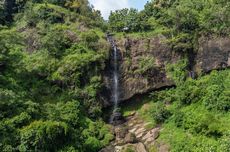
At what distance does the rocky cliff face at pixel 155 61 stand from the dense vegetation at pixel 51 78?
275 cm

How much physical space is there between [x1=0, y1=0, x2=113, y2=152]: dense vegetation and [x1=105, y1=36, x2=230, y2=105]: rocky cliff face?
2.75 m

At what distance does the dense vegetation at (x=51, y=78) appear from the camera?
27519 mm

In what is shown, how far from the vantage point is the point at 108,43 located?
38.7 meters

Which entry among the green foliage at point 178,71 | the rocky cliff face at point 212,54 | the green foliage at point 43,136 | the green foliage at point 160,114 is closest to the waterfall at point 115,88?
the green foliage at point 160,114

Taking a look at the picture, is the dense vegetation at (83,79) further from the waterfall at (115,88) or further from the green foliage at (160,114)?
the waterfall at (115,88)

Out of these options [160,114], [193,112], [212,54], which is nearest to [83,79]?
[160,114]

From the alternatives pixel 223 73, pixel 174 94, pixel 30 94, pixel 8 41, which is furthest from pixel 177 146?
pixel 8 41

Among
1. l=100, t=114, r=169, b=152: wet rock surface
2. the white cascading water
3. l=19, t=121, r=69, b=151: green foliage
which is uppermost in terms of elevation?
the white cascading water

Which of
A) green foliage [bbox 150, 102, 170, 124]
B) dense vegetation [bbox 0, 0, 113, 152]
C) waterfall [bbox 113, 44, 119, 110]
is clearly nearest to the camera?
dense vegetation [bbox 0, 0, 113, 152]

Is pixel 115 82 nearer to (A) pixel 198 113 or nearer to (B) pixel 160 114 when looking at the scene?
(B) pixel 160 114

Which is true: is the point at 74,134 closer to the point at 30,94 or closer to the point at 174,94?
the point at 30,94

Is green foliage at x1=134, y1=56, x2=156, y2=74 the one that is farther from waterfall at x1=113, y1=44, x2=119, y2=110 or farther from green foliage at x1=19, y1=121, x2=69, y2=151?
green foliage at x1=19, y1=121, x2=69, y2=151

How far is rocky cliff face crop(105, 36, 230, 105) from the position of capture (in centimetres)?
3638

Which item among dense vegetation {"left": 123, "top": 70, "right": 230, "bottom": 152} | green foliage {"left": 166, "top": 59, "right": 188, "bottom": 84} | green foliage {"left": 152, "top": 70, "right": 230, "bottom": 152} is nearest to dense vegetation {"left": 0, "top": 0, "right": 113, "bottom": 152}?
dense vegetation {"left": 123, "top": 70, "right": 230, "bottom": 152}
